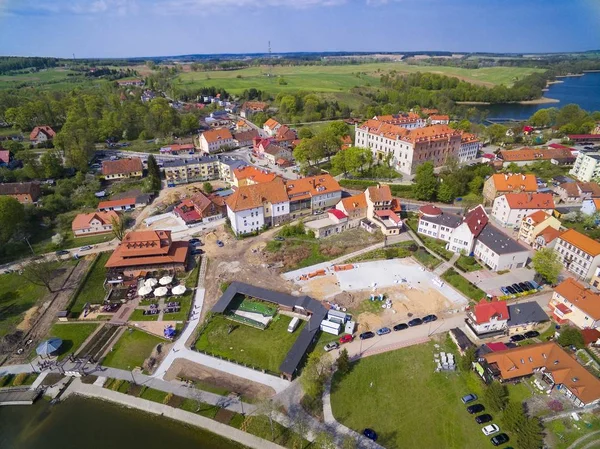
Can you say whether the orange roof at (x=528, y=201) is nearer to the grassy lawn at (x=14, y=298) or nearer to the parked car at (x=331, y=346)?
the parked car at (x=331, y=346)

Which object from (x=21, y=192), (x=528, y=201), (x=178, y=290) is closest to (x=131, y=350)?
(x=178, y=290)

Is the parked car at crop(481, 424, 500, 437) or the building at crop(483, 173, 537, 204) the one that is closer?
the parked car at crop(481, 424, 500, 437)

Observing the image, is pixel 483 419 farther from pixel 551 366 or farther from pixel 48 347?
pixel 48 347

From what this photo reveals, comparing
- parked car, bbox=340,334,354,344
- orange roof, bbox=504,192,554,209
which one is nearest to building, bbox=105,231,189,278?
parked car, bbox=340,334,354,344

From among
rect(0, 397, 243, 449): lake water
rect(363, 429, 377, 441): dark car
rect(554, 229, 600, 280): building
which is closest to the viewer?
rect(363, 429, 377, 441): dark car

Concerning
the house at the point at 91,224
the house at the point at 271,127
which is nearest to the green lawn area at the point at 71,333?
the house at the point at 91,224

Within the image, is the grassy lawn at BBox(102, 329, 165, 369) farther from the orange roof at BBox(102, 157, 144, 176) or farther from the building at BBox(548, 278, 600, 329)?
the orange roof at BBox(102, 157, 144, 176)
